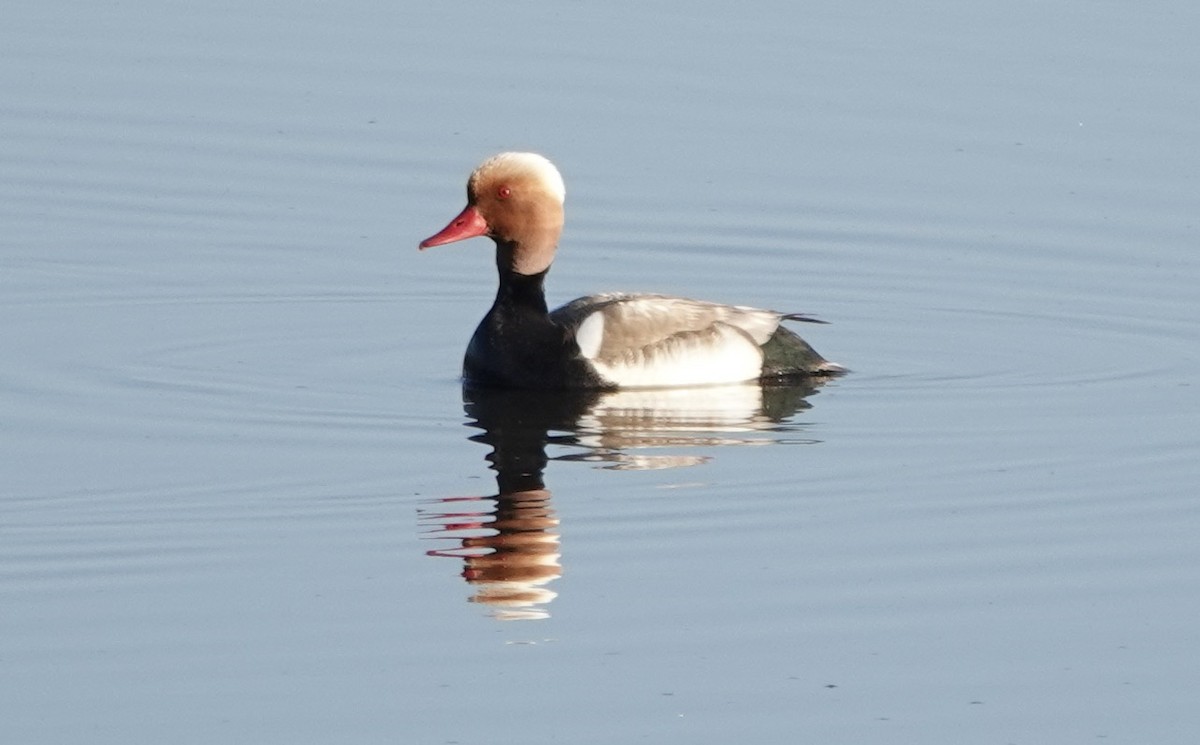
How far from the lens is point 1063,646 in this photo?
26.7 ft

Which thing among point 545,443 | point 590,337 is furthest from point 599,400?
point 545,443

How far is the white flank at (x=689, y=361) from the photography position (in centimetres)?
1258

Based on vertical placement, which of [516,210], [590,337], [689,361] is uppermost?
[516,210]

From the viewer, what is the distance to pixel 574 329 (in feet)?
41.2

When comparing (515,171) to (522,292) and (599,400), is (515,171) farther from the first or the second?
(599,400)

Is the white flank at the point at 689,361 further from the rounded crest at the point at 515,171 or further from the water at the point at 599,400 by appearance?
the rounded crest at the point at 515,171

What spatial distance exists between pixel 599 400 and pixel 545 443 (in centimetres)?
110

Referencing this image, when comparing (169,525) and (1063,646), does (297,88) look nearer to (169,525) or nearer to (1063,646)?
(169,525)

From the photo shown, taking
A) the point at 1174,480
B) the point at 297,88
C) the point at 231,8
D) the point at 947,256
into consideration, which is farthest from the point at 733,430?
the point at 231,8

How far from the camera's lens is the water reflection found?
29.4 feet

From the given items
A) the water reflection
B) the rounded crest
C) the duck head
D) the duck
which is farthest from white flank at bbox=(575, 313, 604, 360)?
the rounded crest

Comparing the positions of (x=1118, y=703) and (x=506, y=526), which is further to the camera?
(x=506, y=526)

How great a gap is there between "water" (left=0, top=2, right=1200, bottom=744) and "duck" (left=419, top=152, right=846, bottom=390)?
0.27 m

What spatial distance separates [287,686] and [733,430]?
14.7 feet
